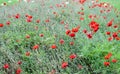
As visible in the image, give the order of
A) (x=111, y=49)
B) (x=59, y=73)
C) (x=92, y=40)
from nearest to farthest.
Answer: (x=59, y=73) < (x=111, y=49) < (x=92, y=40)

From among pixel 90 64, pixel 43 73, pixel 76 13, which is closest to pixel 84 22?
pixel 76 13

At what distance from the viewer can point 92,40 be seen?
225 inches

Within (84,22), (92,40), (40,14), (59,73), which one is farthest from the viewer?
(40,14)

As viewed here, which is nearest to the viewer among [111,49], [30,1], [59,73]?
[59,73]

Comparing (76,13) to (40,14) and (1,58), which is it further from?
(1,58)

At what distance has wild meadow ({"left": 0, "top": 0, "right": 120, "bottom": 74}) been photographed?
504 centimetres

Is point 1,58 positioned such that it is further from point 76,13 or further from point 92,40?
point 76,13

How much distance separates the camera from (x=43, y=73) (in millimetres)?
4949

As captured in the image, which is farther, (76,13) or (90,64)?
(76,13)

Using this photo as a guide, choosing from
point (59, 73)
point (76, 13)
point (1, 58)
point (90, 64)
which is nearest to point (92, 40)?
point (90, 64)

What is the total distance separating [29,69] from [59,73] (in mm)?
703

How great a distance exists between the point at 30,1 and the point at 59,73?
5656 millimetres

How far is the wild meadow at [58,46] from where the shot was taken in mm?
5043

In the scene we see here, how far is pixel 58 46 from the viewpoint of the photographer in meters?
5.66
